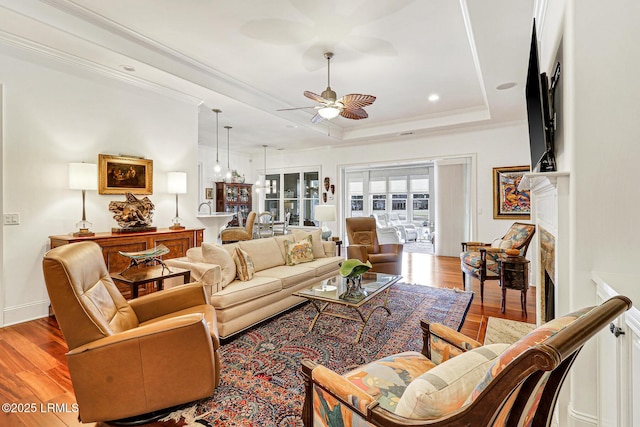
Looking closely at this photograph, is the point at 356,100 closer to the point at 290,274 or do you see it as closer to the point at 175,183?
the point at 290,274

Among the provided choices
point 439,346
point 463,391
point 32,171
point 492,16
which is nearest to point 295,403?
point 439,346

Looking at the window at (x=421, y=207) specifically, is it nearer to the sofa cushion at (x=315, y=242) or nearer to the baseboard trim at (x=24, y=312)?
the sofa cushion at (x=315, y=242)

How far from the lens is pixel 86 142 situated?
3.65 metres

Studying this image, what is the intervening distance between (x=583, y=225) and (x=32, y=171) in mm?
4788

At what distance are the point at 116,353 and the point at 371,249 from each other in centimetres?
376

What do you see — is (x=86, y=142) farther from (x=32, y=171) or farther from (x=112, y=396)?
(x=112, y=396)

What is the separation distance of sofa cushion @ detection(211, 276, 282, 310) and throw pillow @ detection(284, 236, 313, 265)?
72 cm

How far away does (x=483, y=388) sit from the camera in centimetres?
75

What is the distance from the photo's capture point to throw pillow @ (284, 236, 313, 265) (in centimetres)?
392

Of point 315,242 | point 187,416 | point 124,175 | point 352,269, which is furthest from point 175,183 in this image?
point 187,416

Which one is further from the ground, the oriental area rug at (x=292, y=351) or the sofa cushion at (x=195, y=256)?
the sofa cushion at (x=195, y=256)

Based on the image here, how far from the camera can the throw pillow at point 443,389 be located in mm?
840

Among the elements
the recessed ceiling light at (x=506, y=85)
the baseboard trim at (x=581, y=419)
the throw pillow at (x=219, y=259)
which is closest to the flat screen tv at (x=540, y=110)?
the baseboard trim at (x=581, y=419)

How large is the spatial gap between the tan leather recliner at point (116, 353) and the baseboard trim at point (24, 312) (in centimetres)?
227
